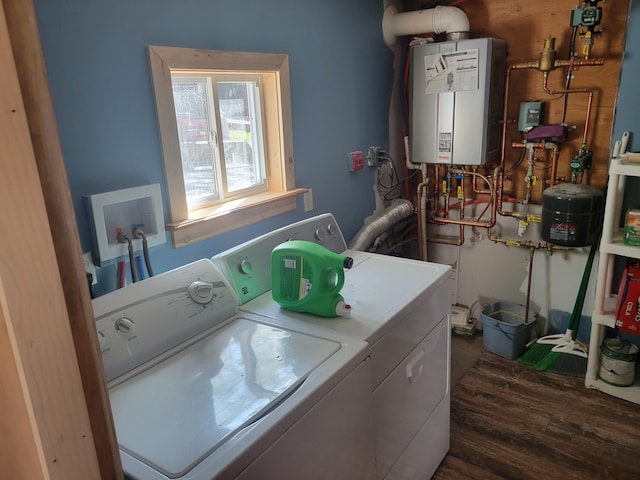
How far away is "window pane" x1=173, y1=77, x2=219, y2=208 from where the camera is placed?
1.80m

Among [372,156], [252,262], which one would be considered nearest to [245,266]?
[252,262]

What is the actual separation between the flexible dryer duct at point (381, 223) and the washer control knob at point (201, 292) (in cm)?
118

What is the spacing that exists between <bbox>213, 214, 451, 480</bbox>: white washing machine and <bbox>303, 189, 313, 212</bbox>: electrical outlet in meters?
0.28

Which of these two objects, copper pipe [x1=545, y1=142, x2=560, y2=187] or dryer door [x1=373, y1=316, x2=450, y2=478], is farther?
copper pipe [x1=545, y1=142, x2=560, y2=187]

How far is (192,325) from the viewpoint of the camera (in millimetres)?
1457

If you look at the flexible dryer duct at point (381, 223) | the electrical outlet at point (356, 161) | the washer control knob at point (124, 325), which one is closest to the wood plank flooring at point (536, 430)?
the flexible dryer duct at point (381, 223)

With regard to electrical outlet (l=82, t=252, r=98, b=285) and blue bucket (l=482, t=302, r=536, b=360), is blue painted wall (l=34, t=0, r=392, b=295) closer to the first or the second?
electrical outlet (l=82, t=252, r=98, b=285)

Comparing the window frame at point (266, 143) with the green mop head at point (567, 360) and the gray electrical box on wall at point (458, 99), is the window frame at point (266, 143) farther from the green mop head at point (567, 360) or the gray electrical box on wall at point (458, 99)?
the green mop head at point (567, 360)

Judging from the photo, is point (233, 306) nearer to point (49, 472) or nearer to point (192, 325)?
point (192, 325)

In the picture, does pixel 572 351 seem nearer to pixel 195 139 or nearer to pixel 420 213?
pixel 420 213

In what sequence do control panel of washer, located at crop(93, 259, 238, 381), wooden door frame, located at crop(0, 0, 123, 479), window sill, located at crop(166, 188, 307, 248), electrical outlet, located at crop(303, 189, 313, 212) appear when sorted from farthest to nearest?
electrical outlet, located at crop(303, 189, 313, 212), window sill, located at crop(166, 188, 307, 248), control panel of washer, located at crop(93, 259, 238, 381), wooden door frame, located at crop(0, 0, 123, 479)

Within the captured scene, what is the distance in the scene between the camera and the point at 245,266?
1.69 metres

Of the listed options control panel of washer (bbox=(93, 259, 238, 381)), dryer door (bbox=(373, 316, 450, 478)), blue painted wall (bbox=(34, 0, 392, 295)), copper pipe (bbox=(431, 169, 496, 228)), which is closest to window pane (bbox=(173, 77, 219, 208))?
blue painted wall (bbox=(34, 0, 392, 295))

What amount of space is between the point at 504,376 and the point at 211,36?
2.23m
